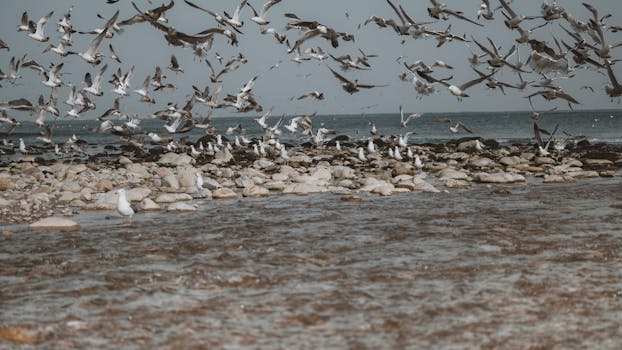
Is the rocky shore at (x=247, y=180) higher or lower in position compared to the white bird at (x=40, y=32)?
lower

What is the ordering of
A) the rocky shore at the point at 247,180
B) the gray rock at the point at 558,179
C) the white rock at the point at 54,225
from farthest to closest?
1. the gray rock at the point at 558,179
2. the rocky shore at the point at 247,180
3. the white rock at the point at 54,225

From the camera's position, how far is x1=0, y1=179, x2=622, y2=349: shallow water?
5.54 m

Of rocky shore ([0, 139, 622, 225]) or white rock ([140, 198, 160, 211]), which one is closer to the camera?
Answer: white rock ([140, 198, 160, 211])

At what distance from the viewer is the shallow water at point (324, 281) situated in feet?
18.2

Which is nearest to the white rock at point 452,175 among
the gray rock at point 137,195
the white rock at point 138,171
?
the gray rock at point 137,195

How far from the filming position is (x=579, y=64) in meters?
13.4

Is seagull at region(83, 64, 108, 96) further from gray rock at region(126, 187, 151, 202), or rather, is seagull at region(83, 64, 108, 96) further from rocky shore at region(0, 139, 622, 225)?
gray rock at region(126, 187, 151, 202)

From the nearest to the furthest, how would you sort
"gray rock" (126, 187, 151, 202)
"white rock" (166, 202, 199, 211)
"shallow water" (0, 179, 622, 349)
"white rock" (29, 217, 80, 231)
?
"shallow water" (0, 179, 622, 349), "white rock" (29, 217, 80, 231), "white rock" (166, 202, 199, 211), "gray rock" (126, 187, 151, 202)

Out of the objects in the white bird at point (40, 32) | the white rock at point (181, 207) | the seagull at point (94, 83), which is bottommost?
the white rock at point (181, 207)

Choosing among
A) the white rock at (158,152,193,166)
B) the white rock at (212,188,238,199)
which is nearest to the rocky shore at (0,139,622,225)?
the white rock at (212,188,238,199)

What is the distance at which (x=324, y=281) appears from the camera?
725 centimetres

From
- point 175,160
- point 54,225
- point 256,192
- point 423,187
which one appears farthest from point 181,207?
point 175,160

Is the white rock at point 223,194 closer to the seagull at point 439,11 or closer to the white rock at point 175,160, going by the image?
the seagull at point 439,11

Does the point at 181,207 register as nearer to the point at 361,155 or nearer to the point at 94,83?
the point at 94,83
